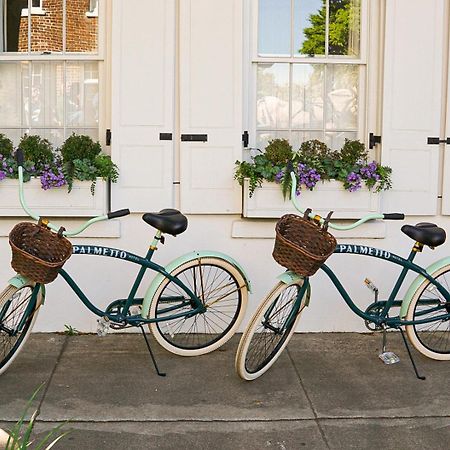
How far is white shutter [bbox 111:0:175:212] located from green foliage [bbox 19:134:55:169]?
50 centimetres

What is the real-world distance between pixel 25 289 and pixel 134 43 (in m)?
2.12

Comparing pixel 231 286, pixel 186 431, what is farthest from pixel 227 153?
pixel 186 431

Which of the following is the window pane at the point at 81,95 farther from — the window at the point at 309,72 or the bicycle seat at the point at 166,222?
the bicycle seat at the point at 166,222

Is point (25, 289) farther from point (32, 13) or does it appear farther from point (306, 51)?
point (306, 51)

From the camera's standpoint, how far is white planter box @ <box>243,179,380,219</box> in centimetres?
575

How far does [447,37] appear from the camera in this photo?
5.94 m

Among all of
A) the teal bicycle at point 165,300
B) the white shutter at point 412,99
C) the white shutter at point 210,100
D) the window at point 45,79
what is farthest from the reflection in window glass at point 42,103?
the white shutter at point 412,99

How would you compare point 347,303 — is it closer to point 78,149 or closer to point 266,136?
point 266,136

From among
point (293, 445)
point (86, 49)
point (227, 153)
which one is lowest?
point (293, 445)

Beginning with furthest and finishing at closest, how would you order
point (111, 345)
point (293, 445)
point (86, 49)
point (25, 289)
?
point (86, 49), point (111, 345), point (25, 289), point (293, 445)

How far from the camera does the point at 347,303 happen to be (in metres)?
5.07

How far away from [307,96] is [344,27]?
0.65 m

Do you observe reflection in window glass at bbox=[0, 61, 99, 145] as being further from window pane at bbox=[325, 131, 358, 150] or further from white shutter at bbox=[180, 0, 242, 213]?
window pane at bbox=[325, 131, 358, 150]

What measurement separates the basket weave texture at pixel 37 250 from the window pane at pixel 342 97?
2671 mm
